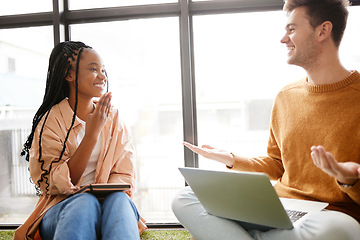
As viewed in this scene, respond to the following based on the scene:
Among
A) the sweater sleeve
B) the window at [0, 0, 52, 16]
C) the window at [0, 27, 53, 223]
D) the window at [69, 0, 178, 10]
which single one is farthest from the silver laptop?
the window at [0, 0, 52, 16]

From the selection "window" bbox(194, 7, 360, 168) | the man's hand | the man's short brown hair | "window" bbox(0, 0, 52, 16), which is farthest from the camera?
"window" bbox(0, 0, 52, 16)

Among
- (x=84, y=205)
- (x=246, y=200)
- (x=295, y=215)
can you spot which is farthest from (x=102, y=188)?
(x=295, y=215)

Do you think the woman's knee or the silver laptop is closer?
the silver laptop

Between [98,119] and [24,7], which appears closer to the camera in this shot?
[98,119]

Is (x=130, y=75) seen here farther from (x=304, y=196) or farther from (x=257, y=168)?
(x=304, y=196)

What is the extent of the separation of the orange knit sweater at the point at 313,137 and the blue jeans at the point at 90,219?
20.3 inches

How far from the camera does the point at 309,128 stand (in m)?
1.38

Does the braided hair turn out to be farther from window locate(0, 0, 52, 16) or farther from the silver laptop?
the silver laptop

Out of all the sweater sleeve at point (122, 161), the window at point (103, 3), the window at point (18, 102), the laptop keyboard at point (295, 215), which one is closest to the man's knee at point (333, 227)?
the laptop keyboard at point (295, 215)

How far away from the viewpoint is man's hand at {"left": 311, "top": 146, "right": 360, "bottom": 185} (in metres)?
1.01

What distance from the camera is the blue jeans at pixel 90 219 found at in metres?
1.18

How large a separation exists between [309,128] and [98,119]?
0.87 meters

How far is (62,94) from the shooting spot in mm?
1645

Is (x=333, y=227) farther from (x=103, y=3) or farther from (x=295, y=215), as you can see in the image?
(x=103, y=3)
